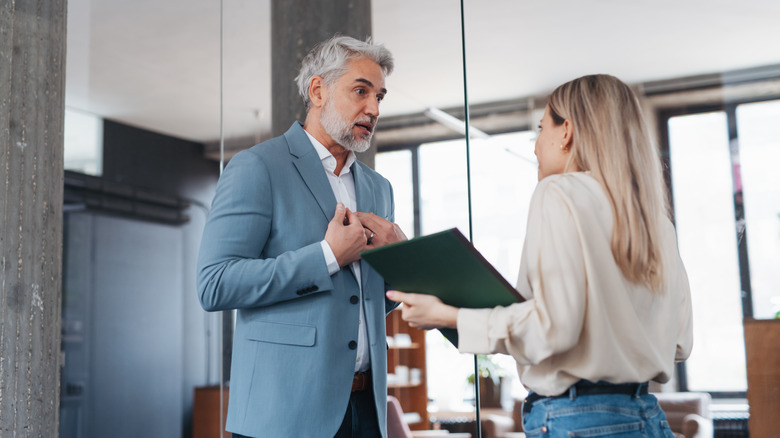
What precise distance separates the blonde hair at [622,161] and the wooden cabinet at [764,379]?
344 cm

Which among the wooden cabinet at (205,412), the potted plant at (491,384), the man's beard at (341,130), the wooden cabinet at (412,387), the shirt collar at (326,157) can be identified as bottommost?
the wooden cabinet at (205,412)

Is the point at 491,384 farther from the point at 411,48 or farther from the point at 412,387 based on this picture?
the point at 411,48

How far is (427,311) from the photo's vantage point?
1.42 metres

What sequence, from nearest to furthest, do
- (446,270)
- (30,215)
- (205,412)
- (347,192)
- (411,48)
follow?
(446,270)
(347,192)
(30,215)
(411,48)
(205,412)

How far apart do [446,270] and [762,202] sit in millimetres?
5244

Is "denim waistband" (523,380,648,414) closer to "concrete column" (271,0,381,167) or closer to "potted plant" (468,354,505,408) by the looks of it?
"concrete column" (271,0,381,167)

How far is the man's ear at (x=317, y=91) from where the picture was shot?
1.96 metres

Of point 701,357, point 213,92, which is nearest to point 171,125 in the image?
point 213,92

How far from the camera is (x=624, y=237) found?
1.32 metres

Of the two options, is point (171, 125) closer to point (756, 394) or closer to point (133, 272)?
point (133, 272)

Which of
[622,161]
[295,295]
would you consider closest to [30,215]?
[295,295]

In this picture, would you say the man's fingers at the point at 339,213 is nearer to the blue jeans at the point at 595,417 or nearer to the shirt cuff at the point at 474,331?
the shirt cuff at the point at 474,331

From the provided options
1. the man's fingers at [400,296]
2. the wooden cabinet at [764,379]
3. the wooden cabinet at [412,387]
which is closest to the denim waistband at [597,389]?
the man's fingers at [400,296]

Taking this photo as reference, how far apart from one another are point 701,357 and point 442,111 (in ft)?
12.2
